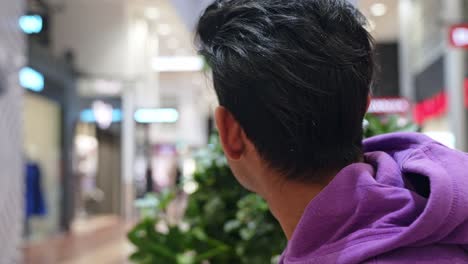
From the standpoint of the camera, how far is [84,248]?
27.3ft

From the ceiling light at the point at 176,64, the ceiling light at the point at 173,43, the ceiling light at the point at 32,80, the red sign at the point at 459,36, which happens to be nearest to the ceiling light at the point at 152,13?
the ceiling light at the point at 173,43

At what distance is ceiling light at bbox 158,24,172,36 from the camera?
1527 cm

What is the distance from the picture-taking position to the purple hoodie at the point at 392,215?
2.11 ft

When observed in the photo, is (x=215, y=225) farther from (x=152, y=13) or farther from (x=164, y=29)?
(x=164, y=29)

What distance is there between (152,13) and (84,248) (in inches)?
291

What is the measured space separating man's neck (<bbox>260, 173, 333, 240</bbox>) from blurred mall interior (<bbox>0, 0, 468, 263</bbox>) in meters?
5.17

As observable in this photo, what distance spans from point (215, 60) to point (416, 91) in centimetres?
1326

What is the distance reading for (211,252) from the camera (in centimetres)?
210

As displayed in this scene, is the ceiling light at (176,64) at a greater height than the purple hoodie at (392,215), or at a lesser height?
greater

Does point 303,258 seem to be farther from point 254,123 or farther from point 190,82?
point 190,82

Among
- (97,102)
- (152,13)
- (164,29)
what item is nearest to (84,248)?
(97,102)

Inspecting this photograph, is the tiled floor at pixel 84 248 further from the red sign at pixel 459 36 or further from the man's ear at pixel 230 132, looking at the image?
the man's ear at pixel 230 132

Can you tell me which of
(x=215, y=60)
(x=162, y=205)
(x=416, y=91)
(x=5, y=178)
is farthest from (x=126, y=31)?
(x=215, y=60)

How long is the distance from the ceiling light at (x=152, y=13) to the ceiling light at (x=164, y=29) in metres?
0.72
